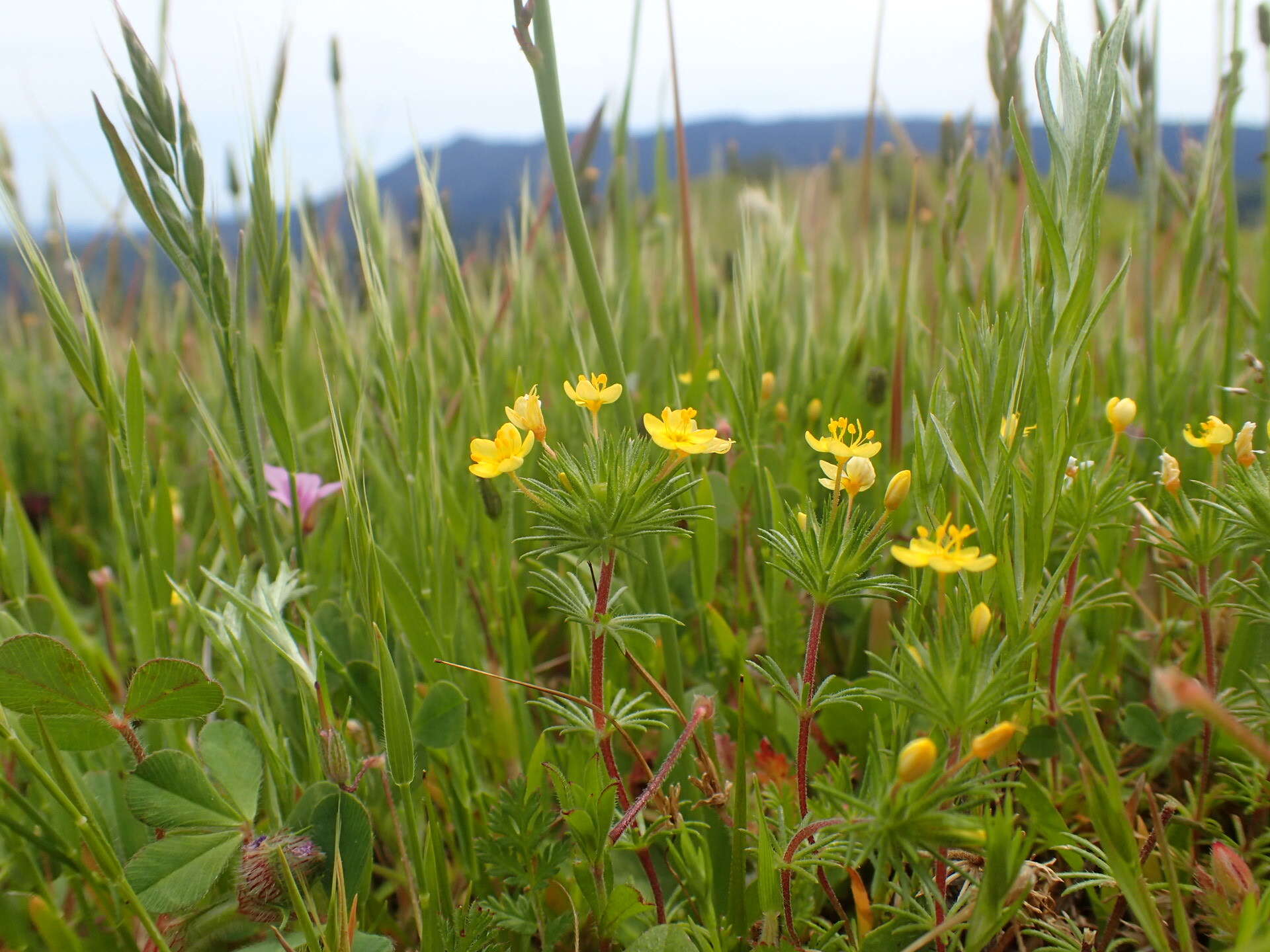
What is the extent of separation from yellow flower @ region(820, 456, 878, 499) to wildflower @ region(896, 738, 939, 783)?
0.22 metres

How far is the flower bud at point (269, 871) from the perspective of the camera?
2.38 ft

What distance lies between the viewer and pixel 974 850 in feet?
2.35

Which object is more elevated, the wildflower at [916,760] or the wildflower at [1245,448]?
the wildflower at [1245,448]

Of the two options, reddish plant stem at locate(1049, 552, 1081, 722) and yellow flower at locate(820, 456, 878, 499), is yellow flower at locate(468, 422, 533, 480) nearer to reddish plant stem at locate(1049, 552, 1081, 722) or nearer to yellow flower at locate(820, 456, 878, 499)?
yellow flower at locate(820, 456, 878, 499)

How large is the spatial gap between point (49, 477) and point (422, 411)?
160cm

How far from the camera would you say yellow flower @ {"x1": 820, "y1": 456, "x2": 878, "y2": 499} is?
66 centimetres

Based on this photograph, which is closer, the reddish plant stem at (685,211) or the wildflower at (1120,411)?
the wildflower at (1120,411)

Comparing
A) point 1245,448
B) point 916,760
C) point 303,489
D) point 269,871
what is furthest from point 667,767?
point 303,489

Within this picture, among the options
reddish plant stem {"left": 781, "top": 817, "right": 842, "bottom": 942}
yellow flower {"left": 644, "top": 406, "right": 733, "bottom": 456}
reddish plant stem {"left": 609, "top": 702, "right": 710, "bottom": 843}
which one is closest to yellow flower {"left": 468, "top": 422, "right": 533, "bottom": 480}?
yellow flower {"left": 644, "top": 406, "right": 733, "bottom": 456}

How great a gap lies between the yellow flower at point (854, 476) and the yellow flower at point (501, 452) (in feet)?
0.82

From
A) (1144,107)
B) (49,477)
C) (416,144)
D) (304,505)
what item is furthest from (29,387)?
(1144,107)

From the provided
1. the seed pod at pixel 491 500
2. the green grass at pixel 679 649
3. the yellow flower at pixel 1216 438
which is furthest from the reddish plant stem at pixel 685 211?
the yellow flower at pixel 1216 438

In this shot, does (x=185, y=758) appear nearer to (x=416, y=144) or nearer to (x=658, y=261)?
(x=416, y=144)

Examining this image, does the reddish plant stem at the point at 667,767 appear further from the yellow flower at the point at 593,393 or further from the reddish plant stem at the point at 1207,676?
the reddish plant stem at the point at 1207,676
